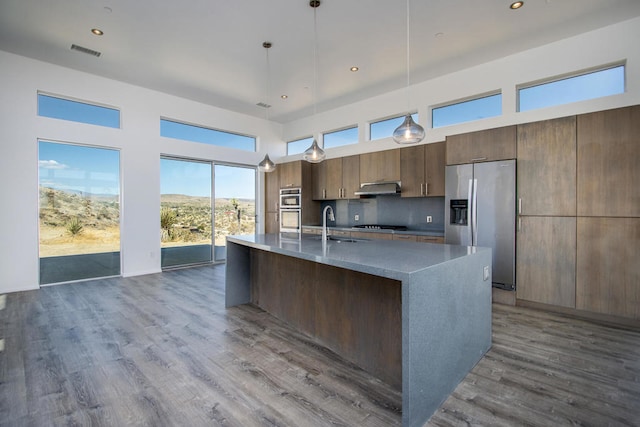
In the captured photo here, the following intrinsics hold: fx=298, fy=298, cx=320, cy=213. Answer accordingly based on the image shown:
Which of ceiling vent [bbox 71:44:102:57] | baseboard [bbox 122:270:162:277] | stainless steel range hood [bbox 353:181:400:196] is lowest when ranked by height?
baseboard [bbox 122:270:162:277]

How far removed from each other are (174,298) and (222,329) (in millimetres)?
1414

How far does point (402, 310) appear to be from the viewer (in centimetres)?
161

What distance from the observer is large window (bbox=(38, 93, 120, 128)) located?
4.59 meters

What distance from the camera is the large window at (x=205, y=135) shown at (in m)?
5.86

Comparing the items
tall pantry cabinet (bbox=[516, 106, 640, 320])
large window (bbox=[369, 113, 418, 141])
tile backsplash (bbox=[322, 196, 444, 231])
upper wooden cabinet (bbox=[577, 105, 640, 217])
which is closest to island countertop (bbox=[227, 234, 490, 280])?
tall pantry cabinet (bbox=[516, 106, 640, 320])

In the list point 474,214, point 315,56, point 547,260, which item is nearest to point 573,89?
point 474,214

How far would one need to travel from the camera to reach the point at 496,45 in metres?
3.90

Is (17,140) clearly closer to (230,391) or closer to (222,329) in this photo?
(222,329)

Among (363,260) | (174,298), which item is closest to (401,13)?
(363,260)

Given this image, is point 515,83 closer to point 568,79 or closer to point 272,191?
point 568,79

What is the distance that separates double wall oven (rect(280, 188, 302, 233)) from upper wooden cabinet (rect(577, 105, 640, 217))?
183 inches

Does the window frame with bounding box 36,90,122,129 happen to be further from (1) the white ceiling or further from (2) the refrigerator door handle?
(2) the refrigerator door handle

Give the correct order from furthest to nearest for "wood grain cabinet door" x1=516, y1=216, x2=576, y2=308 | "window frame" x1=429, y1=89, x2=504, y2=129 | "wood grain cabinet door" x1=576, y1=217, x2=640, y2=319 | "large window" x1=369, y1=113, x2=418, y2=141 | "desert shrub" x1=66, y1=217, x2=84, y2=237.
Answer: "large window" x1=369, y1=113, x2=418, y2=141 → "desert shrub" x1=66, y1=217, x2=84, y2=237 → "window frame" x1=429, y1=89, x2=504, y2=129 → "wood grain cabinet door" x1=516, y1=216, x2=576, y2=308 → "wood grain cabinet door" x1=576, y1=217, x2=640, y2=319

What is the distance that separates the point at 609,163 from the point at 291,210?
202 inches
